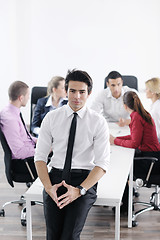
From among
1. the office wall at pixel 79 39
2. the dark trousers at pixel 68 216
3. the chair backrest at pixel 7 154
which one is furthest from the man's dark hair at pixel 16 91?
the office wall at pixel 79 39

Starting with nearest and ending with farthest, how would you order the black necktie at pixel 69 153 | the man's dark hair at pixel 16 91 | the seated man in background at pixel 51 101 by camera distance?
the black necktie at pixel 69 153
the man's dark hair at pixel 16 91
the seated man in background at pixel 51 101

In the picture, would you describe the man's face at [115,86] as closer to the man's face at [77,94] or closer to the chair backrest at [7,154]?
the chair backrest at [7,154]

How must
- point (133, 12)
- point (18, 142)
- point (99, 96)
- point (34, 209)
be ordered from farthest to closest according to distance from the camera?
point (133, 12) → point (99, 96) → point (34, 209) → point (18, 142)

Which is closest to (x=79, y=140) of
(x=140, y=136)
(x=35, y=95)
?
(x=140, y=136)

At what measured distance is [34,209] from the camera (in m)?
3.59

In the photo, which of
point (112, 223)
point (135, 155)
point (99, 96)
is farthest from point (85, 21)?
point (112, 223)

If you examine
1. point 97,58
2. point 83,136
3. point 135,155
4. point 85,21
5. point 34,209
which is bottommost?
point 34,209

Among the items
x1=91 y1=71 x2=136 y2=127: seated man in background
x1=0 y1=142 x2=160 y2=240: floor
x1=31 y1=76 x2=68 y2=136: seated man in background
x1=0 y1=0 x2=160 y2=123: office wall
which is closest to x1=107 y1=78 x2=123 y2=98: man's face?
x1=91 y1=71 x2=136 y2=127: seated man in background

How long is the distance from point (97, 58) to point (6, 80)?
1.56 metres

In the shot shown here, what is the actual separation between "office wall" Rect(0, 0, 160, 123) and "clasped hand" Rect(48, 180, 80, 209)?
3.94 meters

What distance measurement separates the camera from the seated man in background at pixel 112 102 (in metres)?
4.23

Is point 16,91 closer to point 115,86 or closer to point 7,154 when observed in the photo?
point 7,154

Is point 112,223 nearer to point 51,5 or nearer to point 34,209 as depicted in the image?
point 34,209

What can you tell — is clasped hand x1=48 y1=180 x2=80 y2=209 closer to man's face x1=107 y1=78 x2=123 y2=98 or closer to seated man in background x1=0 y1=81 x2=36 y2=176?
seated man in background x1=0 y1=81 x2=36 y2=176
